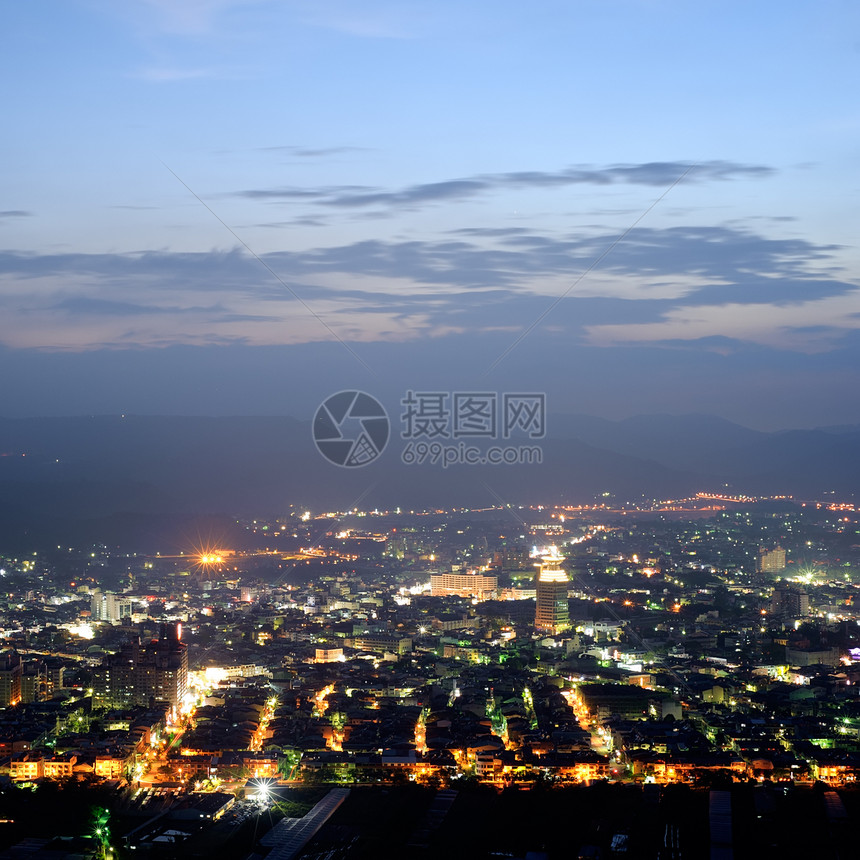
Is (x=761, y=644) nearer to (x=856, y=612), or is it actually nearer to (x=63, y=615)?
(x=856, y=612)

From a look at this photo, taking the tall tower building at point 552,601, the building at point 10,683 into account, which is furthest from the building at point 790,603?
the building at point 10,683

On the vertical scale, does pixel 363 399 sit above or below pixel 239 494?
above

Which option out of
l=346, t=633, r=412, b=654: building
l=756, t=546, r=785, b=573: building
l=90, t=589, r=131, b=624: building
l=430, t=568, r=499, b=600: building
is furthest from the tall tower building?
l=756, t=546, r=785, b=573: building

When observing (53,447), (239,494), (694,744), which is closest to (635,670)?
(694,744)

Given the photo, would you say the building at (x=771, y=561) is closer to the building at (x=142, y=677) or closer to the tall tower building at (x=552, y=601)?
the tall tower building at (x=552, y=601)

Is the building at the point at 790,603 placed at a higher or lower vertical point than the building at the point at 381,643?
higher

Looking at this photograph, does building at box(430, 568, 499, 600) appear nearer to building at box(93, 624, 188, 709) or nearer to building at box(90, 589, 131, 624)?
building at box(90, 589, 131, 624)

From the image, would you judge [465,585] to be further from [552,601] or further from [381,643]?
[381,643]
